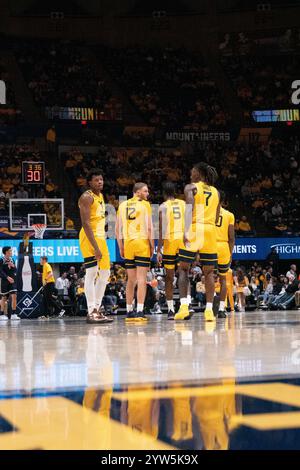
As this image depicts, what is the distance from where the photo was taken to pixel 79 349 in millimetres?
5574

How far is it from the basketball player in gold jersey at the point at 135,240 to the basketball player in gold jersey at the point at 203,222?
25.0 inches

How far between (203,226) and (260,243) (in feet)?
49.2

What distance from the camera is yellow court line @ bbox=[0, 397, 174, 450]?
2258mm

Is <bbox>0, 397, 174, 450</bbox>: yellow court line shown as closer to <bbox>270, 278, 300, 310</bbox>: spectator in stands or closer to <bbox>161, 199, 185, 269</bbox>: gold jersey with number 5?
<bbox>161, 199, 185, 269</bbox>: gold jersey with number 5

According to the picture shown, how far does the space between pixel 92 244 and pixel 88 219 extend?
36 centimetres

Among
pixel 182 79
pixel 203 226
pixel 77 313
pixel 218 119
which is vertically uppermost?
pixel 182 79

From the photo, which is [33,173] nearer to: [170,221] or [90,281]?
[170,221]

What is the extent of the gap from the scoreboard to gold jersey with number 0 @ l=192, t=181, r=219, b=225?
1213cm

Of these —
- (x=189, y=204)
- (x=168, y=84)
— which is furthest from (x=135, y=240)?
(x=168, y=84)

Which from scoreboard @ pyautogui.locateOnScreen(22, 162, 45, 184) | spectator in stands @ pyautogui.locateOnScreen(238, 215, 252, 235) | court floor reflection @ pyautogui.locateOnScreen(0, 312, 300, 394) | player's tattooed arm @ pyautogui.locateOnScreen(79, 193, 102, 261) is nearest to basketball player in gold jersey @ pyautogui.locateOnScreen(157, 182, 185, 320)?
player's tattooed arm @ pyautogui.locateOnScreen(79, 193, 102, 261)

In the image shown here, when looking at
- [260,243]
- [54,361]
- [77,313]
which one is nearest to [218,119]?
[260,243]

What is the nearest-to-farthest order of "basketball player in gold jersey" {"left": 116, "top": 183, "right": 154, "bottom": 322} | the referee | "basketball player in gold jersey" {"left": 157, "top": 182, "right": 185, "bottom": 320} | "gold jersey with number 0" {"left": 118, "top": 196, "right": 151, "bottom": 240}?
"basketball player in gold jersey" {"left": 116, "top": 183, "right": 154, "bottom": 322}, "gold jersey with number 0" {"left": 118, "top": 196, "right": 151, "bottom": 240}, "basketball player in gold jersey" {"left": 157, "top": 182, "right": 185, "bottom": 320}, the referee

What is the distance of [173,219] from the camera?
404 inches
